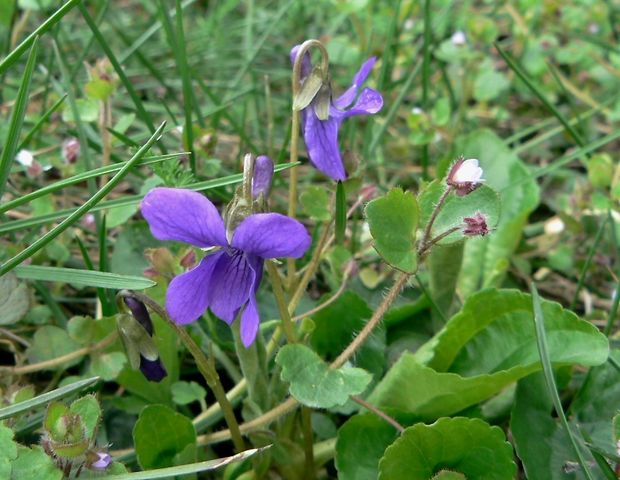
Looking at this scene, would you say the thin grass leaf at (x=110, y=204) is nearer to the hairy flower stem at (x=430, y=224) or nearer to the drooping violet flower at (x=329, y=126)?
the drooping violet flower at (x=329, y=126)

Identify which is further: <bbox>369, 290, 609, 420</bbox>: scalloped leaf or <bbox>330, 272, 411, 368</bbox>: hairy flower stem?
<bbox>369, 290, 609, 420</bbox>: scalloped leaf

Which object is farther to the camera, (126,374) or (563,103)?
(563,103)

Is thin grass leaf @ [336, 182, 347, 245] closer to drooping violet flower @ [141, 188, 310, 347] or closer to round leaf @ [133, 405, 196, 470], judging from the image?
drooping violet flower @ [141, 188, 310, 347]

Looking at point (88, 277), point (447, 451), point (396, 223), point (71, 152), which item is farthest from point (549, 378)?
point (71, 152)

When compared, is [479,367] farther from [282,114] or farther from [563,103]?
[563,103]

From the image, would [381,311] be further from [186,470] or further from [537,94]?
[537,94]

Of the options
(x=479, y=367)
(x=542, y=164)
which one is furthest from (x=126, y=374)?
(x=542, y=164)

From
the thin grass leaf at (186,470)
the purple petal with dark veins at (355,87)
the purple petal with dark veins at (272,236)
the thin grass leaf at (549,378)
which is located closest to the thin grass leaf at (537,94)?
the purple petal with dark veins at (355,87)

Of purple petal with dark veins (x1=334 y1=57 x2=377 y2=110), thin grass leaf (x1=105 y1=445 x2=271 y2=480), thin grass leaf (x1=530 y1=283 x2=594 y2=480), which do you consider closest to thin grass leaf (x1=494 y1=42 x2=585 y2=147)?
purple petal with dark veins (x1=334 y1=57 x2=377 y2=110)
